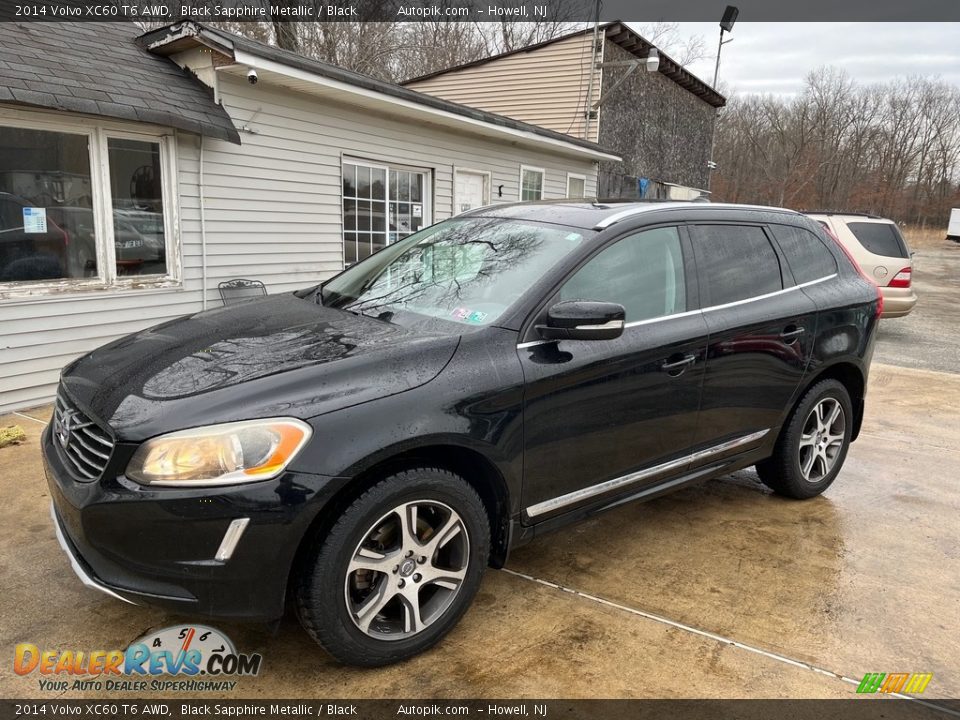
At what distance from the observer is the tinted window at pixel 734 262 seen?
3.32 metres

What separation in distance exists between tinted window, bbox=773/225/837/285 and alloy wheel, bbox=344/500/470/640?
258cm

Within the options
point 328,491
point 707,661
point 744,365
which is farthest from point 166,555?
point 744,365

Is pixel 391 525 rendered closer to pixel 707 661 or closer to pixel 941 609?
pixel 707 661

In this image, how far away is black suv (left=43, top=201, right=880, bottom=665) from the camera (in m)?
2.05

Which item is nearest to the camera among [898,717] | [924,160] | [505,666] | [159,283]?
[898,717]

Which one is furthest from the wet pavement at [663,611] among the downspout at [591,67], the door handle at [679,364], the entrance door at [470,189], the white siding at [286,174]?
the downspout at [591,67]

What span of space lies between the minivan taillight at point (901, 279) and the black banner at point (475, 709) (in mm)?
9477

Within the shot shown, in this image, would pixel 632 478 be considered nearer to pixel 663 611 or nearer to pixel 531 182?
pixel 663 611

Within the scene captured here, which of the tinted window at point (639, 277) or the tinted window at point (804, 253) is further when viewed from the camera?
the tinted window at point (804, 253)

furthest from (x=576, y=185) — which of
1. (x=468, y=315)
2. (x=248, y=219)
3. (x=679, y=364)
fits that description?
(x=468, y=315)

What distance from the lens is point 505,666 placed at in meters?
2.44

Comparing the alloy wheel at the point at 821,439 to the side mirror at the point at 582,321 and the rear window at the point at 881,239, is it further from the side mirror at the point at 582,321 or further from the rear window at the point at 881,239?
the rear window at the point at 881,239

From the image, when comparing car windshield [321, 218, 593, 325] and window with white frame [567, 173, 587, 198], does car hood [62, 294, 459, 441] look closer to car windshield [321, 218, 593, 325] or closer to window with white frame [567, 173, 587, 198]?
car windshield [321, 218, 593, 325]

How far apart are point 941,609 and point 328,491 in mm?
2758
